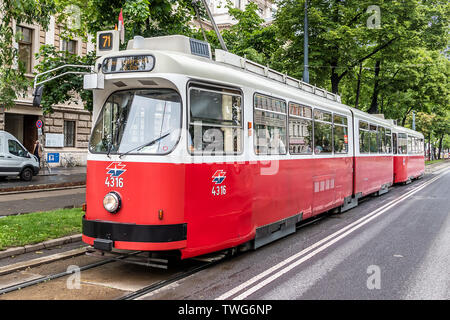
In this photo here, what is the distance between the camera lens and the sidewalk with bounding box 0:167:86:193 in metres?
16.0

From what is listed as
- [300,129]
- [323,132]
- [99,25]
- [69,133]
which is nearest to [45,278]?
[300,129]

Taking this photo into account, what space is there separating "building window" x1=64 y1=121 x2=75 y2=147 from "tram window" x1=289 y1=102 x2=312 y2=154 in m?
22.0

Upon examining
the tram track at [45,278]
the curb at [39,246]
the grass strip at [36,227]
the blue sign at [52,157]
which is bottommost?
the tram track at [45,278]

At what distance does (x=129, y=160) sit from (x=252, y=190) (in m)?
2.18

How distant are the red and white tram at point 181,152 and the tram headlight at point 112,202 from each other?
0.01 meters

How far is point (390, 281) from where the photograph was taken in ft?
19.5

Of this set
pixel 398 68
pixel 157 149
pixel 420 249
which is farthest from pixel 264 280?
pixel 398 68

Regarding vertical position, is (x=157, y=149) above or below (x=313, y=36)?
below

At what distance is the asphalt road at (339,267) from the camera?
5418 mm

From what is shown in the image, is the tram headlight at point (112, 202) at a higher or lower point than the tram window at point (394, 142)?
lower

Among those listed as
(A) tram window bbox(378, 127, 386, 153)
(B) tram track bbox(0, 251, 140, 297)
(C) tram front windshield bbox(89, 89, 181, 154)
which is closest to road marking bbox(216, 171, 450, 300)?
(B) tram track bbox(0, 251, 140, 297)

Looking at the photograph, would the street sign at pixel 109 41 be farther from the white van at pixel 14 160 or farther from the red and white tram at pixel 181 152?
the white van at pixel 14 160

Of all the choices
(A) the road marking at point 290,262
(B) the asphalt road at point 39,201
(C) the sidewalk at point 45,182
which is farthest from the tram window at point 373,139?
(C) the sidewalk at point 45,182
